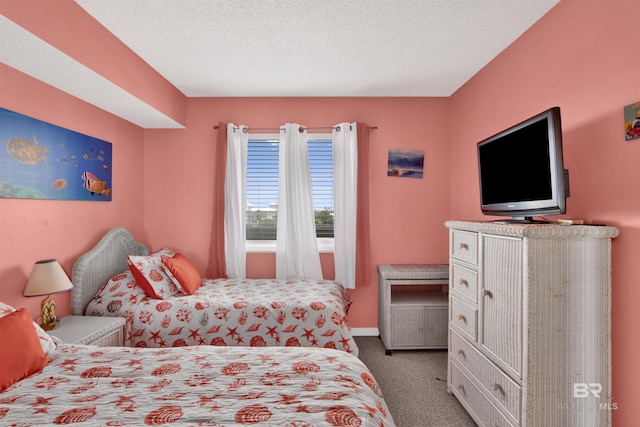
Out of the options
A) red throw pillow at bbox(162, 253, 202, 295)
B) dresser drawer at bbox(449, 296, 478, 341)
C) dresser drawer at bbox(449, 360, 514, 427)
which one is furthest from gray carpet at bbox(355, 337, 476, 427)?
red throw pillow at bbox(162, 253, 202, 295)

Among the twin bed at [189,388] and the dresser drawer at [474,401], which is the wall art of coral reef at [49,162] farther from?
the dresser drawer at [474,401]

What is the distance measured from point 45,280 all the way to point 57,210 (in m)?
0.61

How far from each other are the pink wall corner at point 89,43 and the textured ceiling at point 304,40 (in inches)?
2.3

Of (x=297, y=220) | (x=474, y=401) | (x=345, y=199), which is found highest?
(x=345, y=199)

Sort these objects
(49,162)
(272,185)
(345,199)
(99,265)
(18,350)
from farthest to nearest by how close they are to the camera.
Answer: (272,185)
(345,199)
(99,265)
(49,162)
(18,350)

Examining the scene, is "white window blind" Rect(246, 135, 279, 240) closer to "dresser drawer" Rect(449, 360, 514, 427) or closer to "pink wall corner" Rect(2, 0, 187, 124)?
"pink wall corner" Rect(2, 0, 187, 124)

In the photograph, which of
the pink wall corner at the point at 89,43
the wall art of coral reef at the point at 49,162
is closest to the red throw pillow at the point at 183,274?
the wall art of coral reef at the point at 49,162

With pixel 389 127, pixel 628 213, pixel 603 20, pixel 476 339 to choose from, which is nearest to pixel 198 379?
pixel 476 339

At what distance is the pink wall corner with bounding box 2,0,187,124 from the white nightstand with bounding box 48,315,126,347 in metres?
1.80

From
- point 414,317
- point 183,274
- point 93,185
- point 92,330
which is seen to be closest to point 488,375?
point 414,317

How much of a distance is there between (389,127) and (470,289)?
2.13 metres

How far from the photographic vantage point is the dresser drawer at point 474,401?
5.90ft

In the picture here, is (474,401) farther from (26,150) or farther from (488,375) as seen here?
(26,150)

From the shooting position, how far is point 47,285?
2072 millimetres
